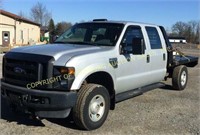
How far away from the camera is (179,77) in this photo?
9531 millimetres

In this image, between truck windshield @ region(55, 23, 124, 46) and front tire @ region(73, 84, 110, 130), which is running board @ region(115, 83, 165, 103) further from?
truck windshield @ region(55, 23, 124, 46)

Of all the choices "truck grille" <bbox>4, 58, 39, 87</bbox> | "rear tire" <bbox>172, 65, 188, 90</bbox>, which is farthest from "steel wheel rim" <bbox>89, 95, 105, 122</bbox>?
"rear tire" <bbox>172, 65, 188, 90</bbox>

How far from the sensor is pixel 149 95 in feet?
29.5

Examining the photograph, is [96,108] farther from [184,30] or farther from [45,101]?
[184,30]

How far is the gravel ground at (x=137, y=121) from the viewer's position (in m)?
5.65

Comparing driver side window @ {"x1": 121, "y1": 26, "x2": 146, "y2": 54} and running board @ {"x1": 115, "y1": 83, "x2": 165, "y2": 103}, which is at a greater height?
driver side window @ {"x1": 121, "y1": 26, "x2": 146, "y2": 54}

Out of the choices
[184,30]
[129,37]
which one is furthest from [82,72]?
[184,30]

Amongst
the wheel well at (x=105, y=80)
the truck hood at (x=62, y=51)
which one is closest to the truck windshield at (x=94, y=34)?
the truck hood at (x=62, y=51)

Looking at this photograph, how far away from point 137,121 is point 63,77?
6.29 ft

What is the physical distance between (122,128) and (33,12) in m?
77.7

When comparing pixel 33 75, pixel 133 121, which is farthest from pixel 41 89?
pixel 133 121

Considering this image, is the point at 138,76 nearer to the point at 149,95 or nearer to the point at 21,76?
the point at 149,95

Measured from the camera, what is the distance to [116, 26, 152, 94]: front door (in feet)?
21.3

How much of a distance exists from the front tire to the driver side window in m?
1.19
